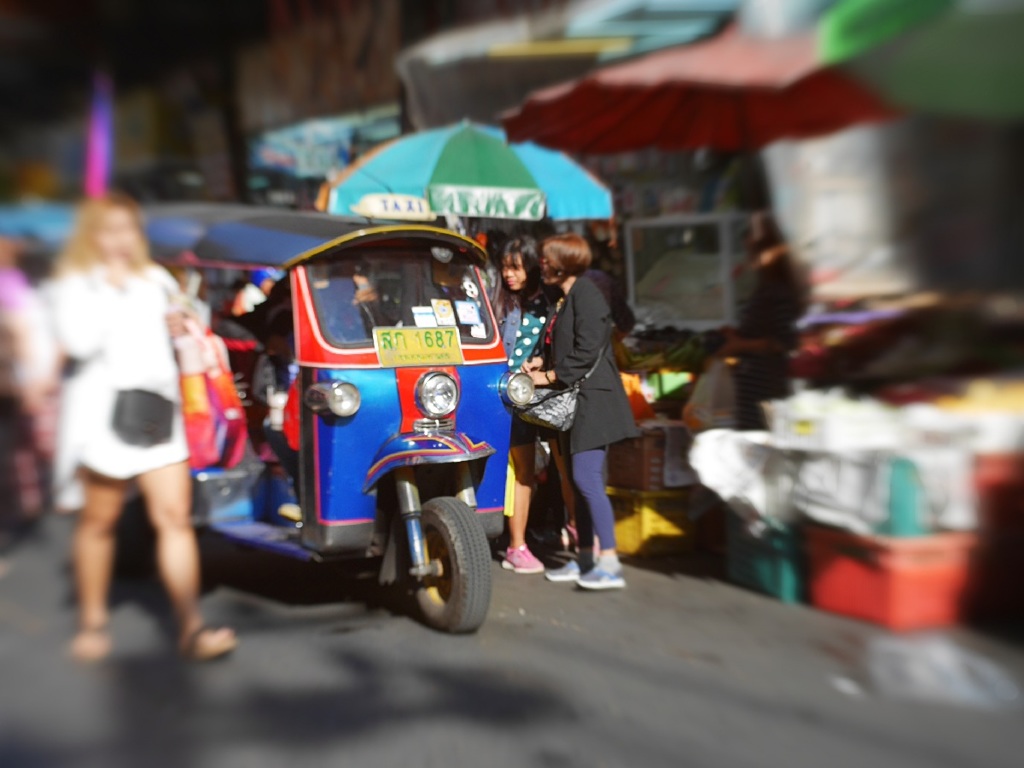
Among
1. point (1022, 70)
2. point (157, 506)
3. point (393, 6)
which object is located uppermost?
point (393, 6)

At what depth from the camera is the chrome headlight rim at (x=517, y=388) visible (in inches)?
210

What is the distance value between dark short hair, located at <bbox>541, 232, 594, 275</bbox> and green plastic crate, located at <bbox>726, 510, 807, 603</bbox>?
160 cm

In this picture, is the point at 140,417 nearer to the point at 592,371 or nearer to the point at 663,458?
the point at 592,371

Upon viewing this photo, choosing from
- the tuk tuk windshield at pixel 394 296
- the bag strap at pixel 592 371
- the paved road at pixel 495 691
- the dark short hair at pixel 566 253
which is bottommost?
the paved road at pixel 495 691

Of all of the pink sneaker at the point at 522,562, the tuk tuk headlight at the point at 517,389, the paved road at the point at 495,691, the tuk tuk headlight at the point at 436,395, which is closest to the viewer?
the paved road at the point at 495,691

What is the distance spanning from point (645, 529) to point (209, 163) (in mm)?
11902

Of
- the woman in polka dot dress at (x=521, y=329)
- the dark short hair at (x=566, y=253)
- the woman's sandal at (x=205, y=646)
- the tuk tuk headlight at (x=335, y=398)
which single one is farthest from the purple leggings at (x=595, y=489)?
the woman's sandal at (x=205, y=646)

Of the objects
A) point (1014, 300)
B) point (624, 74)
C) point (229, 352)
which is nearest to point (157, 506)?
point (229, 352)

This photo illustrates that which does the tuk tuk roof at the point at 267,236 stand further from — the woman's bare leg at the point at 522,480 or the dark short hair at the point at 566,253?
the woman's bare leg at the point at 522,480

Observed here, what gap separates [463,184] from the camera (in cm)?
782

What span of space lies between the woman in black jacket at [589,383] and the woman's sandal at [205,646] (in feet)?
6.40

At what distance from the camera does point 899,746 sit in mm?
3662

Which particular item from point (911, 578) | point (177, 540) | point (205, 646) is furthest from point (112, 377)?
point (911, 578)

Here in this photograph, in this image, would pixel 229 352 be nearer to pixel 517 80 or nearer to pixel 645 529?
pixel 645 529
